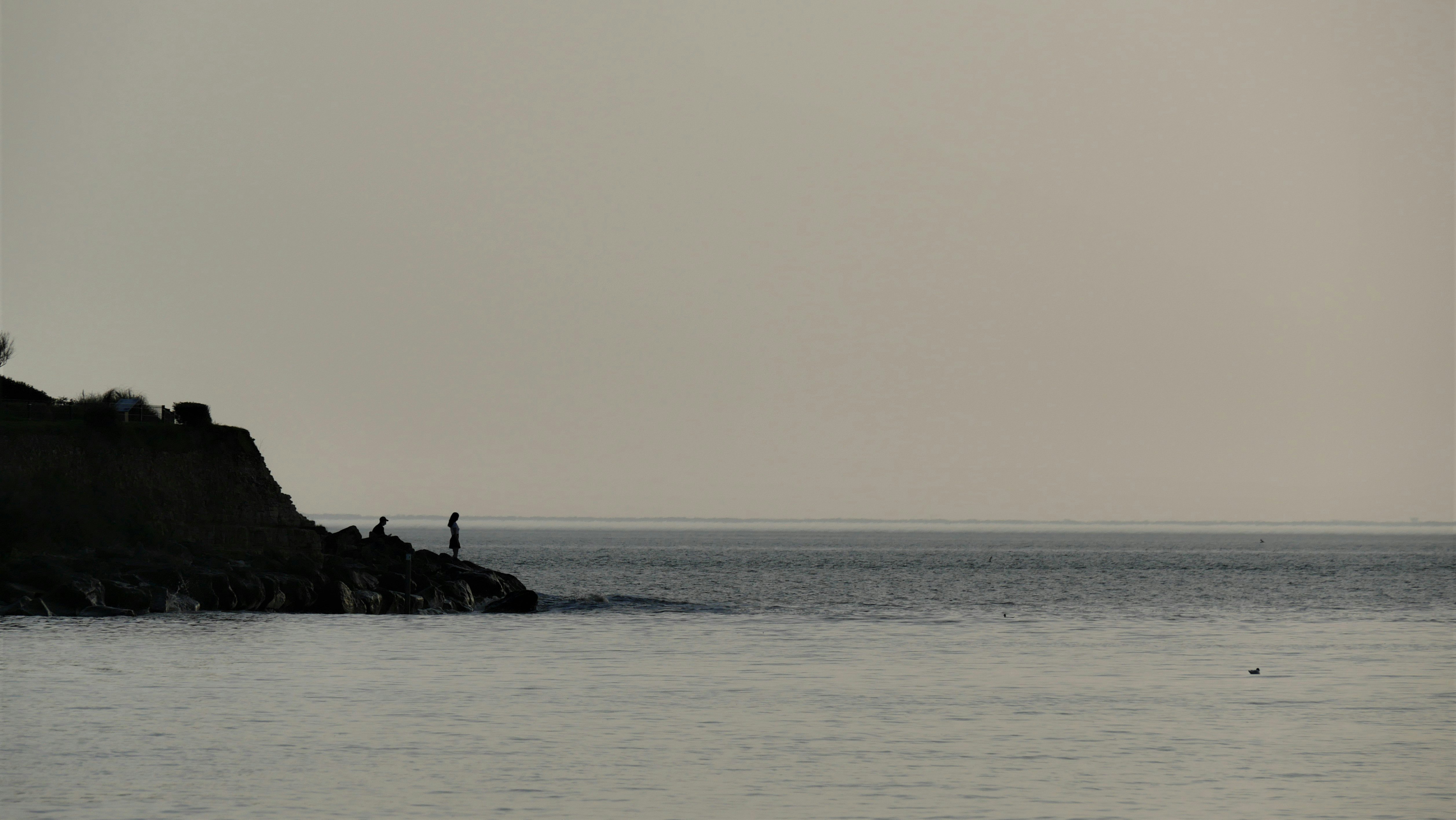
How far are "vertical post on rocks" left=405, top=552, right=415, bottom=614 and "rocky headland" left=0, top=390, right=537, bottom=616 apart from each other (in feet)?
0.36

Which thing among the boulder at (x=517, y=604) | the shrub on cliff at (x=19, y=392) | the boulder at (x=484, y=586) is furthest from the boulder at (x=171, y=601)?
the shrub on cliff at (x=19, y=392)

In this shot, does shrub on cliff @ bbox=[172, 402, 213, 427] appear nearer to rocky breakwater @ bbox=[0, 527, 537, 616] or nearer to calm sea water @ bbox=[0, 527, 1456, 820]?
rocky breakwater @ bbox=[0, 527, 537, 616]

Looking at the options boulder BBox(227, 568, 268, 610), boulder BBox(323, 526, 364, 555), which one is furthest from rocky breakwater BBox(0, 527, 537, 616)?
boulder BBox(323, 526, 364, 555)

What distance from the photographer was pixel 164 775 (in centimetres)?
2084

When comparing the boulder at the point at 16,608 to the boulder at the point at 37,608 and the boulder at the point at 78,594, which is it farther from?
the boulder at the point at 78,594

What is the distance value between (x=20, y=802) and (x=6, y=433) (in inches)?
2007

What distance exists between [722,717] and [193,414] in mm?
52965

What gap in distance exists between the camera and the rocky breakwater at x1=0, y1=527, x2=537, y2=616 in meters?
53.1

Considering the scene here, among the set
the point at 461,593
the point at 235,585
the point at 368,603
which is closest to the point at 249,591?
the point at 235,585

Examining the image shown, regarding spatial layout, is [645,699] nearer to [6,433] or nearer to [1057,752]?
[1057,752]

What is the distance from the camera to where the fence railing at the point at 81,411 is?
68688mm

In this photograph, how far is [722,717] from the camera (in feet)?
90.5

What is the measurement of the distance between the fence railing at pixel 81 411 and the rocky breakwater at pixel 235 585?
1032cm

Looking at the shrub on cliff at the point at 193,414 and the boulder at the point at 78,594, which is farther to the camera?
the shrub on cliff at the point at 193,414
